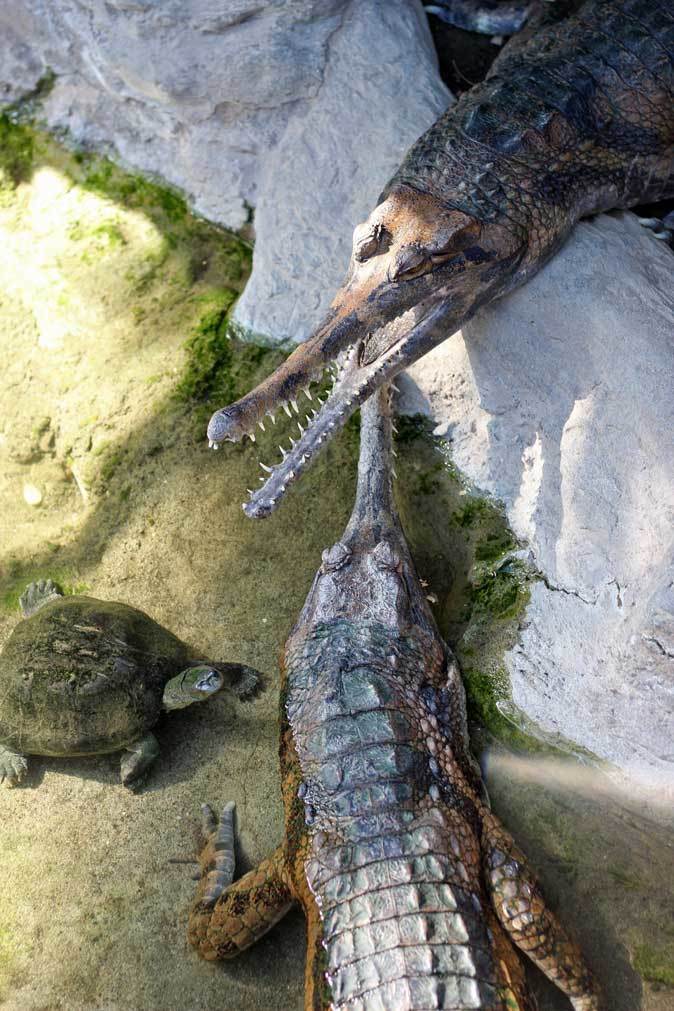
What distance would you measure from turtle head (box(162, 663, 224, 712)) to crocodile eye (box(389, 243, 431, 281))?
4.69 feet

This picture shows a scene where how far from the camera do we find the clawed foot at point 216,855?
9.11ft

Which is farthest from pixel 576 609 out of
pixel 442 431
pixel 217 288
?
pixel 217 288

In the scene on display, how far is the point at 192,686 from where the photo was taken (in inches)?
Answer: 118

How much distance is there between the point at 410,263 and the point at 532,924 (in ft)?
6.69

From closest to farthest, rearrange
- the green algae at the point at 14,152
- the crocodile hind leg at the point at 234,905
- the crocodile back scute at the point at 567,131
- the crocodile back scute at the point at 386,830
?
1. the crocodile back scute at the point at 386,830
2. the crocodile hind leg at the point at 234,905
3. the crocodile back scute at the point at 567,131
4. the green algae at the point at 14,152

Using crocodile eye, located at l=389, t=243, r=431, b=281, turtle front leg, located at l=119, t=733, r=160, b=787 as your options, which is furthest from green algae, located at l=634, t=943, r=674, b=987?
crocodile eye, located at l=389, t=243, r=431, b=281

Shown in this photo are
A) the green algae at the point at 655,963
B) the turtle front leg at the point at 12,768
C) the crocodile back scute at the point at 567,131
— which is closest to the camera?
the green algae at the point at 655,963

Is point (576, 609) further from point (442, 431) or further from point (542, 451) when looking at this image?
point (442, 431)

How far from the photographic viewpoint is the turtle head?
2.99m

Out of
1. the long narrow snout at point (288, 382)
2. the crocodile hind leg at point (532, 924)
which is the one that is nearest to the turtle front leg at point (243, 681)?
the long narrow snout at point (288, 382)

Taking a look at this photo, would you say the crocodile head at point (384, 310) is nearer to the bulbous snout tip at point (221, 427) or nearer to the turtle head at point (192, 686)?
the bulbous snout tip at point (221, 427)

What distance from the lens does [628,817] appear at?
2684mm

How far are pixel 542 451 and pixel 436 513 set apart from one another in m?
0.46

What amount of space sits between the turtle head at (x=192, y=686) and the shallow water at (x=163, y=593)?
5.3 inches
